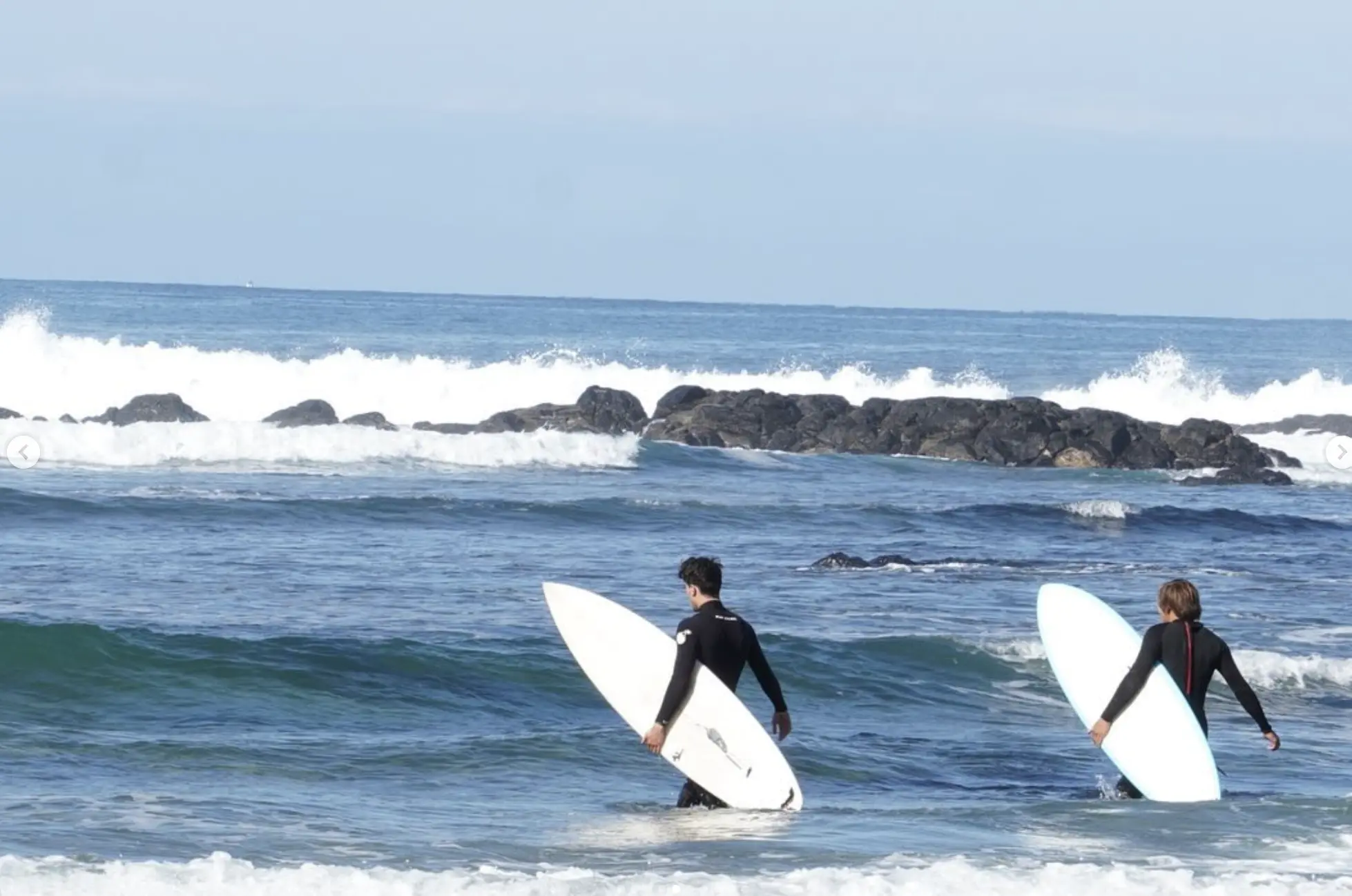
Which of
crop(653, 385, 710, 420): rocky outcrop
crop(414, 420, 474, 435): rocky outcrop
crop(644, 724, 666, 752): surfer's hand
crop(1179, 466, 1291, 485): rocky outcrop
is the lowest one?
crop(644, 724, 666, 752): surfer's hand

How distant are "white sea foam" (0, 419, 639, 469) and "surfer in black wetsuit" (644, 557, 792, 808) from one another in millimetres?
19080

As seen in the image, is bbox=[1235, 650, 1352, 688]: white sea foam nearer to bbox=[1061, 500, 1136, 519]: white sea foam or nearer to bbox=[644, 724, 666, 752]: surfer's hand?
bbox=[644, 724, 666, 752]: surfer's hand

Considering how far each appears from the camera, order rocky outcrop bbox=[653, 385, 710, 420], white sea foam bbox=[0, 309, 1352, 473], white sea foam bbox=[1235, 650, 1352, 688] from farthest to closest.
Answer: white sea foam bbox=[0, 309, 1352, 473] → rocky outcrop bbox=[653, 385, 710, 420] → white sea foam bbox=[1235, 650, 1352, 688]

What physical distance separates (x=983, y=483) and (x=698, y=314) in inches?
3770

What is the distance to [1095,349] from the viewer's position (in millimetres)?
85750

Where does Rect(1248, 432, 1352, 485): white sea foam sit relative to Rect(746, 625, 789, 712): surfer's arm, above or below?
above

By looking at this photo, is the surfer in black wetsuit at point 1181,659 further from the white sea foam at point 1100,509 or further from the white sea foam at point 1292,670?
the white sea foam at point 1100,509

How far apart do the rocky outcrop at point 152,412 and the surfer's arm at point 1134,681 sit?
1006 inches

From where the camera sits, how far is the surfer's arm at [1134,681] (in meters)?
9.03

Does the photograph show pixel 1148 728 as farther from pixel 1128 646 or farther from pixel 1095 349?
pixel 1095 349

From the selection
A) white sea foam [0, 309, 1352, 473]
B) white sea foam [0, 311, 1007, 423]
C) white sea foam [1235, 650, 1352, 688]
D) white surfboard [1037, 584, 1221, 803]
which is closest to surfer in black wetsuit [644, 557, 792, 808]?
white surfboard [1037, 584, 1221, 803]

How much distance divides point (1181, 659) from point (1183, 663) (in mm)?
26

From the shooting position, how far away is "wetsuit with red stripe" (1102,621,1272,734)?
9.04m

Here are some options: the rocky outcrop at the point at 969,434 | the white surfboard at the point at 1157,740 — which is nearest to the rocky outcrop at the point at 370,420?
the rocky outcrop at the point at 969,434
